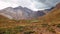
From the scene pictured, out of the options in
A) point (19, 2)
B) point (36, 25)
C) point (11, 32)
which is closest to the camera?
point (11, 32)

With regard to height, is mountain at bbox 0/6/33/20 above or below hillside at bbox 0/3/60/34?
above

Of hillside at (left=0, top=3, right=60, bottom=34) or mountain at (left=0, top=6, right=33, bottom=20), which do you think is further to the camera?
mountain at (left=0, top=6, right=33, bottom=20)

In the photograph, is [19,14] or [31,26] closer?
[31,26]

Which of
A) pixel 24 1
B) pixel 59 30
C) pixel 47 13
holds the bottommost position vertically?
pixel 59 30

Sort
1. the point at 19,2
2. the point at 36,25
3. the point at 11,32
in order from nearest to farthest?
the point at 11,32 < the point at 36,25 < the point at 19,2

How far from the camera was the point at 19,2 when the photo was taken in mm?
12125

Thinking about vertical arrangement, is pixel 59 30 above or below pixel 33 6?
below

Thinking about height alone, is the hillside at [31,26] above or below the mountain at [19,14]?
below

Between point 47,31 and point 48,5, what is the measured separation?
85.8 inches

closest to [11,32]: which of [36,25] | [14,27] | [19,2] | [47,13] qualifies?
[14,27]

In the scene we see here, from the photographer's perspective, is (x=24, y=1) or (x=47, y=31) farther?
(x=24, y=1)

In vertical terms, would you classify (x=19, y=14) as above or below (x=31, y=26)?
above

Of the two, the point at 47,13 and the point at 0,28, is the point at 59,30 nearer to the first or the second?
the point at 47,13

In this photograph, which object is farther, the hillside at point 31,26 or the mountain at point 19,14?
the mountain at point 19,14
